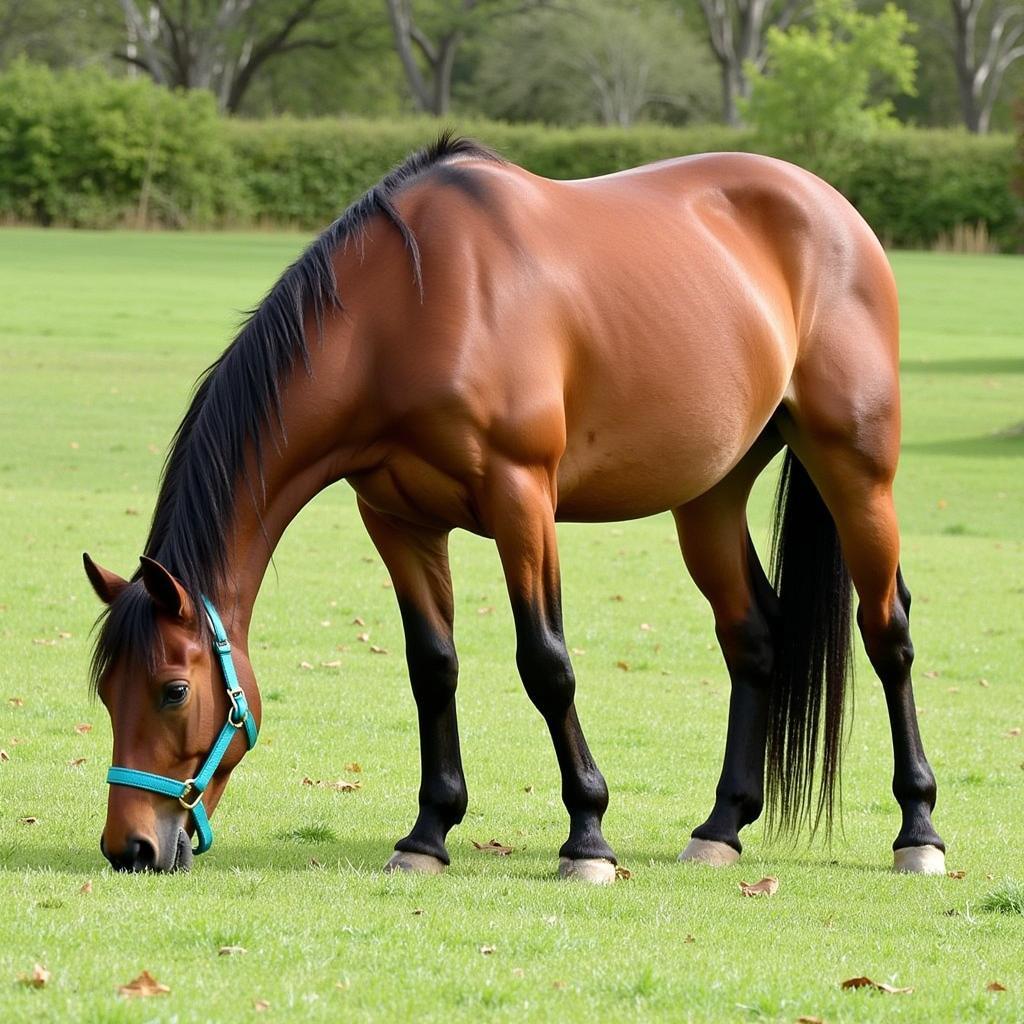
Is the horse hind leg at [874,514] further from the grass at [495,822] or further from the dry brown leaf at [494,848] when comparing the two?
the dry brown leaf at [494,848]

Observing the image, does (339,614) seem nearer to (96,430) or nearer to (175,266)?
(96,430)

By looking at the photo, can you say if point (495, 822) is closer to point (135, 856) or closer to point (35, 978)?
point (135, 856)

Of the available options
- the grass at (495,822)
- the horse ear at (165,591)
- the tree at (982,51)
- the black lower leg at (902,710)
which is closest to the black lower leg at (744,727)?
the grass at (495,822)

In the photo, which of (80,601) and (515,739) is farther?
(80,601)

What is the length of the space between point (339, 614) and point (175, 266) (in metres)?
32.0

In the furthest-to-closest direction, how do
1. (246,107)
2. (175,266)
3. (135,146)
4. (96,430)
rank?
(246,107), (135,146), (175,266), (96,430)

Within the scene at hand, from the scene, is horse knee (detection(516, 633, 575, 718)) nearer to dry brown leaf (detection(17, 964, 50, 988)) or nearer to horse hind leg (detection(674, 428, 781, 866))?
horse hind leg (detection(674, 428, 781, 866))

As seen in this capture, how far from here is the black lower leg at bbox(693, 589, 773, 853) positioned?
6.38 m

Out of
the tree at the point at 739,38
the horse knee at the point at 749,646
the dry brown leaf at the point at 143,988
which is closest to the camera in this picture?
the dry brown leaf at the point at 143,988

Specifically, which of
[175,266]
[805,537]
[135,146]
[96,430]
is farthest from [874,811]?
[135,146]

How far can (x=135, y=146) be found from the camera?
176 feet

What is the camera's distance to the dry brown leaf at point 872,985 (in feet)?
13.8

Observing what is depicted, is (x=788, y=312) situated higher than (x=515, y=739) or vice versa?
(x=788, y=312)

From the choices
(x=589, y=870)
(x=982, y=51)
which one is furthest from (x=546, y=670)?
(x=982, y=51)
